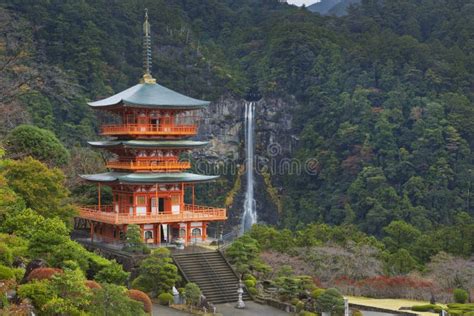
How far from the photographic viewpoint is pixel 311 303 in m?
28.5

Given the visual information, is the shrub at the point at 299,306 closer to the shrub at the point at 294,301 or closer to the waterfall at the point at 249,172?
the shrub at the point at 294,301

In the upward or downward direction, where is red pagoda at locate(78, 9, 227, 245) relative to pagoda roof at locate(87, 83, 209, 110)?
downward

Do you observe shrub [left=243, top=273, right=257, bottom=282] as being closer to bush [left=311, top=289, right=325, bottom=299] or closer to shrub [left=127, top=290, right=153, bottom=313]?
bush [left=311, top=289, right=325, bottom=299]

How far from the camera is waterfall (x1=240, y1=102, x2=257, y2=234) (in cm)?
7462

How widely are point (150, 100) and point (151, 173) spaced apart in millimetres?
3149

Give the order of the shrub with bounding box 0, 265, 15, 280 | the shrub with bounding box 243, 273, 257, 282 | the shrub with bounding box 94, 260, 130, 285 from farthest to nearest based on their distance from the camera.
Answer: the shrub with bounding box 243, 273, 257, 282 → the shrub with bounding box 94, 260, 130, 285 → the shrub with bounding box 0, 265, 15, 280

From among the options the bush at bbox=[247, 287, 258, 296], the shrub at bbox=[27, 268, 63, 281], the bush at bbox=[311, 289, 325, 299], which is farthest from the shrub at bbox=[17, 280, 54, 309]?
the bush at bbox=[247, 287, 258, 296]

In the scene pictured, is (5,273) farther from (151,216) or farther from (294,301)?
(151,216)

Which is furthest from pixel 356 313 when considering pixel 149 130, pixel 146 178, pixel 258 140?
pixel 258 140

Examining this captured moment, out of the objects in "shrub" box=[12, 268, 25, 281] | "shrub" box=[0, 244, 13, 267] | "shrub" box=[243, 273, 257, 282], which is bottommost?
"shrub" box=[243, 273, 257, 282]

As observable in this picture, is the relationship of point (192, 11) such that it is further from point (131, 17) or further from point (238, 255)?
point (238, 255)

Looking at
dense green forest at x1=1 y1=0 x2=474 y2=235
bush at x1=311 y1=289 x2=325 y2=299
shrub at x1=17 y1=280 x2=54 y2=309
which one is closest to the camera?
shrub at x1=17 y1=280 x2=54 y2=309

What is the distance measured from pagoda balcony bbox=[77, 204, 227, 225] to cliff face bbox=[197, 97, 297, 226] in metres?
39.7

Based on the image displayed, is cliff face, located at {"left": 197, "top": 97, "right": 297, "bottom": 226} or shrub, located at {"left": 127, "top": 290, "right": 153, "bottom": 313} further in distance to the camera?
cliff face, located at {"left": 197, "top": 97, "right": 297, "bottom": 226}
